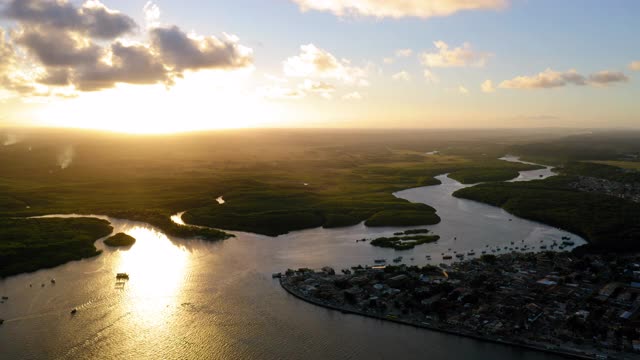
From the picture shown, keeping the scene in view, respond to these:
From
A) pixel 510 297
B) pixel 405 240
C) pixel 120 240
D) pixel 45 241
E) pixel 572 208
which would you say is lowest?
pixel 510 297

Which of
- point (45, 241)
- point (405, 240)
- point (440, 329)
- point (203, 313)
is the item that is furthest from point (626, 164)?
point (45, 241)

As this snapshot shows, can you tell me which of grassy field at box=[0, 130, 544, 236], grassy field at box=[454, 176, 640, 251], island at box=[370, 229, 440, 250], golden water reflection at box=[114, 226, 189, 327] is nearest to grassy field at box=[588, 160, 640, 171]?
grassy field at box=[0, 130, 544, 236]

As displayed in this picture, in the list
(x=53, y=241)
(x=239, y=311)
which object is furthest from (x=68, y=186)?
(x=239, y=311)

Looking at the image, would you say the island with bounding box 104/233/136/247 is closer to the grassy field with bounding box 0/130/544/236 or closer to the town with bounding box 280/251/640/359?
the grassy field with bounding box 0/130/544/236

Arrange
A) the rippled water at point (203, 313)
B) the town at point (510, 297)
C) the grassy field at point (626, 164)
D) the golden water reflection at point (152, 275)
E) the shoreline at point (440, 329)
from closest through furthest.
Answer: the shoreline at point (440, 329) < the rippled water at point (203, 313) < the town at point (510, 297) < the golden water reflection at point (152, 275) < the grassy field at point (626, 164)

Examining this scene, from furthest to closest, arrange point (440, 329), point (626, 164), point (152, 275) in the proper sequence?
point (626, 164) < point (152, 275) < point (440, 329)

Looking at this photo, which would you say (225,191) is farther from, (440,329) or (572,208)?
A: (440,329)

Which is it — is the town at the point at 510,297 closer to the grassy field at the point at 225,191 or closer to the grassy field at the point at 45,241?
the grassy field at the point at 225,191

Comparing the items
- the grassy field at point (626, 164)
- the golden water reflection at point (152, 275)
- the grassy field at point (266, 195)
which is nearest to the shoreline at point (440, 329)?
the golden water reflection at point (152, 275)
